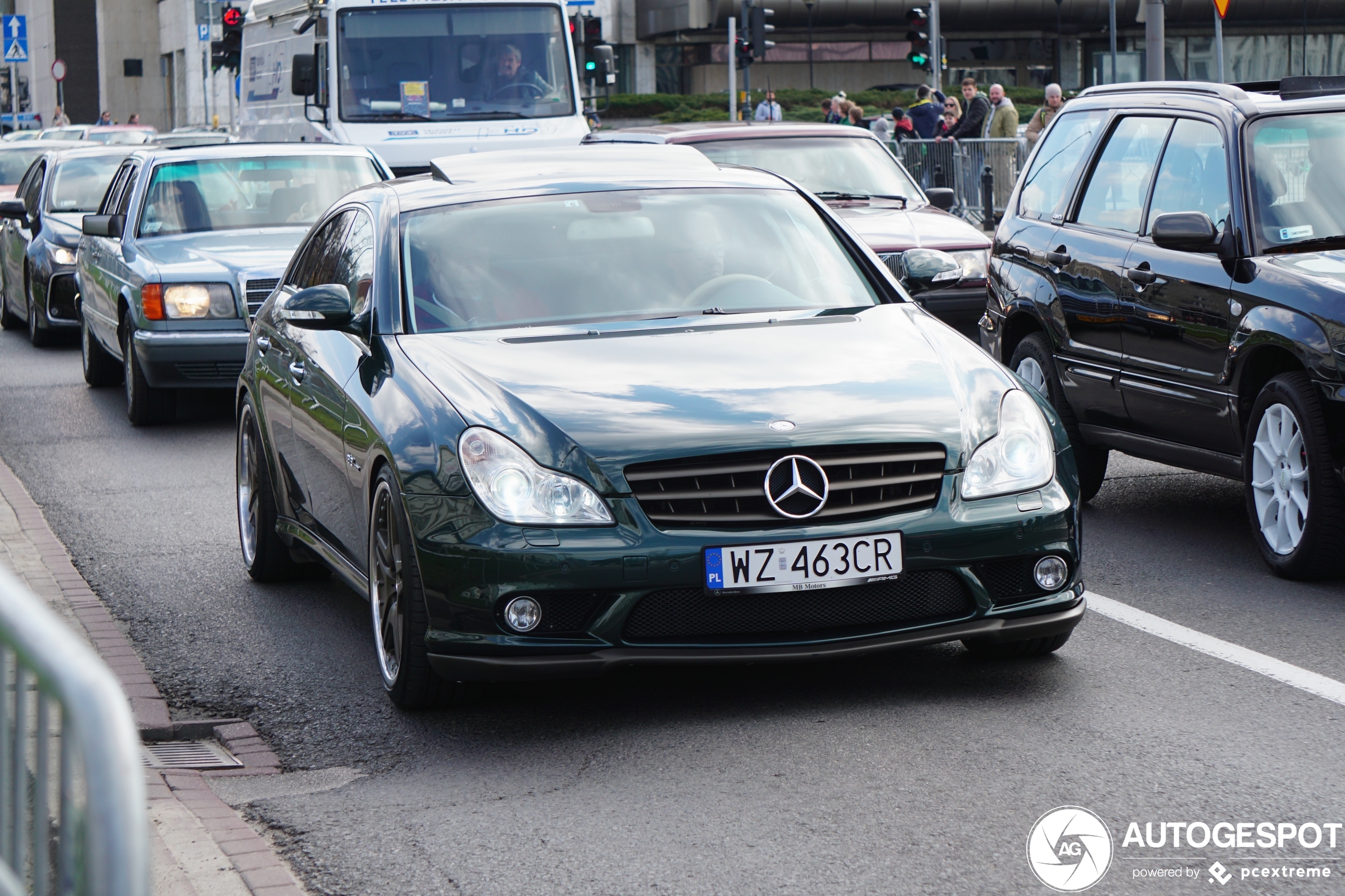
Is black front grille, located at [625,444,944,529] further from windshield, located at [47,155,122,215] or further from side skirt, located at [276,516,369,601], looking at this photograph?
windshield, located at [47,155,122,215]

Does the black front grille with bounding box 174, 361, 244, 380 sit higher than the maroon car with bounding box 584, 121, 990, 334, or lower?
lower

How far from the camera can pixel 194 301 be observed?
40.0 ft

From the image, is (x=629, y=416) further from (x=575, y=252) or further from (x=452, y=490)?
(x=575, y=252)

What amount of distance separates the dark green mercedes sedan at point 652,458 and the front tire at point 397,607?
1 centimetres

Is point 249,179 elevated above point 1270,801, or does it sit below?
above

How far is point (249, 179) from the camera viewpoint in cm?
1359

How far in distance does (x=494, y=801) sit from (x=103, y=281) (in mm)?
9859

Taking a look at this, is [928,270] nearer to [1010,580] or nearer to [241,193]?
[1010,580]

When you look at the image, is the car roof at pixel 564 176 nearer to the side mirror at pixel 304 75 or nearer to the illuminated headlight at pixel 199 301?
the illuminated headlight at pixel 199 301

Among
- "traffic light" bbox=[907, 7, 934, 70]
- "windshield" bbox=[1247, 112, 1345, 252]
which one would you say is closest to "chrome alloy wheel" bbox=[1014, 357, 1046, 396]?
"windshield" bbox=[1247, 112, 1345, 252]

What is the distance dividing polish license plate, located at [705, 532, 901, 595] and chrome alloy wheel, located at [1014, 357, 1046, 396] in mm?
3909

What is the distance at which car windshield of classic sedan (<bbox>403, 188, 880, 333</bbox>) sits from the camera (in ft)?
20.3

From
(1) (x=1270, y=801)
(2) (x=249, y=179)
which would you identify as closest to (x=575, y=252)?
(1) (x=1270, y=801)

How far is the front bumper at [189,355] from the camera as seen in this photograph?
12102mm
